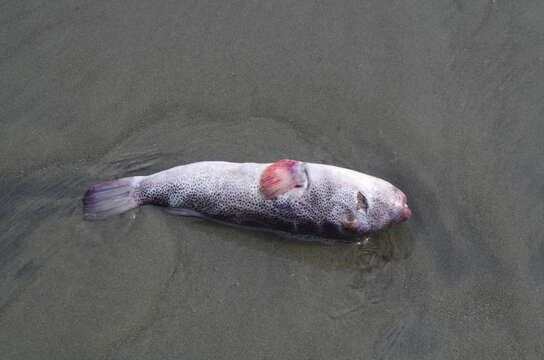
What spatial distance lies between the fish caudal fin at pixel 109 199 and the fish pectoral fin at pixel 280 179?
1413mm

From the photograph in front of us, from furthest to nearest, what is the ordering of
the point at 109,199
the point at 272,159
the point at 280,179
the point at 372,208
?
the point at 272,159 → the point at 109,199 → the point at 372,208 → the point at 280,179

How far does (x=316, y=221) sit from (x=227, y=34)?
2.72 m

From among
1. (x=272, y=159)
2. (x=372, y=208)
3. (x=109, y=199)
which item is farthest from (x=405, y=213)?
(x=109, y=199)

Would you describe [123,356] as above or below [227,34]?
below

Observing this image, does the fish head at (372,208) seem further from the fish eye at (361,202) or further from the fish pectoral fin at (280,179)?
the fish pectoral fin at (280,179)

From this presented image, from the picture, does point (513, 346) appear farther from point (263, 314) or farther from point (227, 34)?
point (227, 34)

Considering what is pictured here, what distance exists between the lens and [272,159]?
5402mm

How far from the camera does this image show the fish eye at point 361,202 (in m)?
4.82

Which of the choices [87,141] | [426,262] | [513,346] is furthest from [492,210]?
[87,141]

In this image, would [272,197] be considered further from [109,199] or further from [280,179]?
[109,199]

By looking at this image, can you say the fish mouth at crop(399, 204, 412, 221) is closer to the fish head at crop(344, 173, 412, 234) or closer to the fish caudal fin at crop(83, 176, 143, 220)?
the fish head at crop(344, 173, 412, 234)

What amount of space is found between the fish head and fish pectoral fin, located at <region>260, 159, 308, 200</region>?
553 millimetres

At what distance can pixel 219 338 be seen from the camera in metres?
4.63

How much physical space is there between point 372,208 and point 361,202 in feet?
0.41
